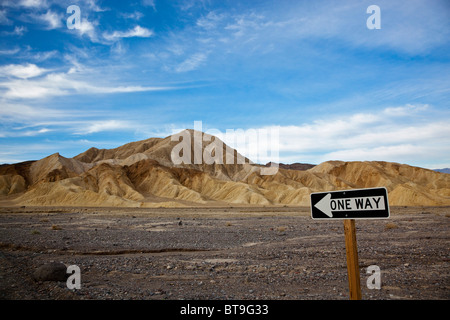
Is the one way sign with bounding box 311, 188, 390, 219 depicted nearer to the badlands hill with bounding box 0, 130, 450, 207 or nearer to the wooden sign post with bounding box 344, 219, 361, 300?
the wooden sign post with bounding box 344, 219, 361, 300

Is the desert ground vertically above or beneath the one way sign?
beneath

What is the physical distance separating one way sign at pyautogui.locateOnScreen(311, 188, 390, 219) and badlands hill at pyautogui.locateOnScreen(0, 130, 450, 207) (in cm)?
8173

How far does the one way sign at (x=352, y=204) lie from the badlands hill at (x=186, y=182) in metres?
81.7

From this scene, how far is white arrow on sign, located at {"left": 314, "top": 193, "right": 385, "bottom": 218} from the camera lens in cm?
397

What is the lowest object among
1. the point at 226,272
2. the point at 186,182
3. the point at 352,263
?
the point at 226,272

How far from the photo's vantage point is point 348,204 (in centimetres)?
431

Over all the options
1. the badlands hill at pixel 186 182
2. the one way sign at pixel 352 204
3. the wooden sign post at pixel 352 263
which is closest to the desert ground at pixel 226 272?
the wooden sign post at pixel 352 263

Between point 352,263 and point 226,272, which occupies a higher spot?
point 352,263

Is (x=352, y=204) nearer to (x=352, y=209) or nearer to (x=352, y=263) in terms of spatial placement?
(x=352, y=209)

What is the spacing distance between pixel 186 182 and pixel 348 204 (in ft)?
368

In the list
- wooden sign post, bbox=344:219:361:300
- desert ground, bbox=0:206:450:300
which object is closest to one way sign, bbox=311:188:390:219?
wooden sign post, bbox=344:219:361:300

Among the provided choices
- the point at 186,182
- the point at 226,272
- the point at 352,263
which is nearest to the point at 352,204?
the point at 352,263

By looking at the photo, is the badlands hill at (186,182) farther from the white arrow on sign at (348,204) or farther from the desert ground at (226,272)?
the white arrow on sign at (348,204)
